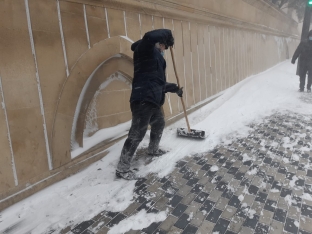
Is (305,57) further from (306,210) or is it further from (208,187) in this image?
(208,187)

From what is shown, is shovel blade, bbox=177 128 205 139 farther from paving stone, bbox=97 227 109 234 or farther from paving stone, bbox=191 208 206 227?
paving stone, bbox=97 227 109 234

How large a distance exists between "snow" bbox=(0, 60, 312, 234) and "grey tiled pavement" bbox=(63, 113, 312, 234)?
4.7 inches

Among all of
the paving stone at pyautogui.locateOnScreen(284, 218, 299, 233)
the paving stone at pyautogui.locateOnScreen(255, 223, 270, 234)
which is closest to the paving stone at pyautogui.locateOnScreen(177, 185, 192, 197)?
the paving stone at pyautogui.locateOnScreen(255, 223, 270, 234)

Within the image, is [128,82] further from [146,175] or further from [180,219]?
[180,219]

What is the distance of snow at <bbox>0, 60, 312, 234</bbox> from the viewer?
2.45m

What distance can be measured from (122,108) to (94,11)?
5.12ft

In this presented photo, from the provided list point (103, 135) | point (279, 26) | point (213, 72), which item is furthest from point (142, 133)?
point (279, 26)

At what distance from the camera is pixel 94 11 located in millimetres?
3285

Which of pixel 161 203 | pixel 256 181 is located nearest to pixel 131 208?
pixel 161 203

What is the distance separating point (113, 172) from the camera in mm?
3287

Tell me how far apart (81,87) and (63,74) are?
30 centimetres

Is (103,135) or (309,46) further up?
(309,46)

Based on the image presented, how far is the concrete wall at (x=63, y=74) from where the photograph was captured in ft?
8.20

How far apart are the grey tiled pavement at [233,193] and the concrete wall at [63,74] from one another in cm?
94
